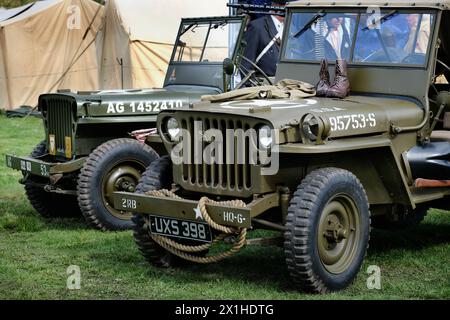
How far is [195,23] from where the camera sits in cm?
933

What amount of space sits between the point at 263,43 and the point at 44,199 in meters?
2.57

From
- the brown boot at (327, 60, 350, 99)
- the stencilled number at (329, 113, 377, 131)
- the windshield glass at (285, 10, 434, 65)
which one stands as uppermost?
the windshield glass at (285, 10, 434, 65)

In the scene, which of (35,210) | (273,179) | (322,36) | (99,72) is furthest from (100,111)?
(99,72)

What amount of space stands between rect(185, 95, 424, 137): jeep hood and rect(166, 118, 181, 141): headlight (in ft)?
0.61

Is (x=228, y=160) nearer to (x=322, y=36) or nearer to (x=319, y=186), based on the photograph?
(x=319, y=186)

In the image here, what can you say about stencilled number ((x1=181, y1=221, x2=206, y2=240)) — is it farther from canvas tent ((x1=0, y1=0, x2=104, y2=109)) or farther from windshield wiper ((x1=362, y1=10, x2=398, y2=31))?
canvas tent ((x1=0, y1=0, x2=104, y2=109))

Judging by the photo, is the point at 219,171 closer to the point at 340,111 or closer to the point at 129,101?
the point at 340,111

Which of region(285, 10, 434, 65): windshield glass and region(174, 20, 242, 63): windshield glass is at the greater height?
region(285, 10, 434, 65): windshield glass

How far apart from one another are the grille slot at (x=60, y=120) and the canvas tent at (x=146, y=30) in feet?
29.6

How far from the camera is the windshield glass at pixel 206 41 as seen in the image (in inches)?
356

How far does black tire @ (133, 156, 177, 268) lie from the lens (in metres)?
6.36

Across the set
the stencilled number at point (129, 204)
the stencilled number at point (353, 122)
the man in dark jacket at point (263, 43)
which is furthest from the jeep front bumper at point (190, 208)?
the man in dark jacket at point (263, 43)

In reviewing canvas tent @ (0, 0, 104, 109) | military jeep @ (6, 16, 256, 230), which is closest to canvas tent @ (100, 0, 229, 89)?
canvas tent @ (0, 0, 104, 109)

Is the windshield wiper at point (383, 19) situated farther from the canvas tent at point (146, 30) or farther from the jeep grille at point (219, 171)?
the canvas tent at point (146, 30)
